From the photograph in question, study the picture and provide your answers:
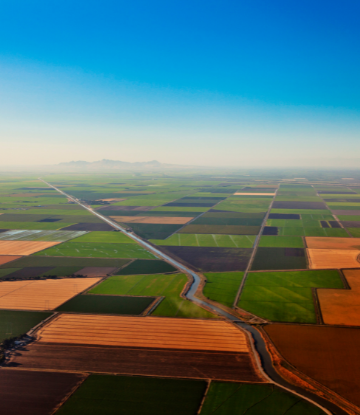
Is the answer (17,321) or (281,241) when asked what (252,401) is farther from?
(281,241)

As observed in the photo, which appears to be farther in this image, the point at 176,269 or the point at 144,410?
the point at 176,269

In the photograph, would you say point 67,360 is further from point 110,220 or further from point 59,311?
point 110,220

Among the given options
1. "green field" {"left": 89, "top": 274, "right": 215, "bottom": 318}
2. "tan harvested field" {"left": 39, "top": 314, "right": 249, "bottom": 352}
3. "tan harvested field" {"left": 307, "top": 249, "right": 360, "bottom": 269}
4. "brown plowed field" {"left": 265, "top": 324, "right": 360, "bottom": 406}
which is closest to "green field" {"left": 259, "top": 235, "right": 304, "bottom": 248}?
"tan harvested field" {"left": 307, "top": 249, "right": 360, "bottom": 269}

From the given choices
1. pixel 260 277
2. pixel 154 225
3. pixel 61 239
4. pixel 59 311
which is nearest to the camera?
pixel 59 311

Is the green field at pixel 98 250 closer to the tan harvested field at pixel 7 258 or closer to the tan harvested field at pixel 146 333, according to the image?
the tan harvested field at pixel 7 258

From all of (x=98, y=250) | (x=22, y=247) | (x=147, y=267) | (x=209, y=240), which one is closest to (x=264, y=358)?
(x=147, y=267)

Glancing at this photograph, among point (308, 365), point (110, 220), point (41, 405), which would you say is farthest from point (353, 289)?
point (110, 220)
